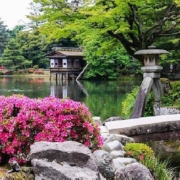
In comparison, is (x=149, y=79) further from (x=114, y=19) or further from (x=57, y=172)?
(x=57, y=172)

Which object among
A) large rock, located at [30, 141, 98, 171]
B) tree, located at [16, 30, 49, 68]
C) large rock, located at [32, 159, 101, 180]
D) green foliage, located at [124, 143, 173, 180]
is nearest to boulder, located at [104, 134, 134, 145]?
green foliage, located at [124, 143, 173, 180]

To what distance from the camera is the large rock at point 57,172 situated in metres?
3.10

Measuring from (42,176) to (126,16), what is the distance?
7340mm

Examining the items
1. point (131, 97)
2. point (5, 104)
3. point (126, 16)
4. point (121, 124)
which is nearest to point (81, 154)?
point (5, 104)

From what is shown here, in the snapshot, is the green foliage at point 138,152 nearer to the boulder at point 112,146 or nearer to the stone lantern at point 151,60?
the boulder at point 112,146

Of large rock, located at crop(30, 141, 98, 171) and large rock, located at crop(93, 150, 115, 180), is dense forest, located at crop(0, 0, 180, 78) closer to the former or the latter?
large rock, located at crop(93, 150, 115, 180)

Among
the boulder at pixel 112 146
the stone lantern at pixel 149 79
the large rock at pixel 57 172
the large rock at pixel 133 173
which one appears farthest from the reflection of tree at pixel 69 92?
the large rock at pixel 57 172

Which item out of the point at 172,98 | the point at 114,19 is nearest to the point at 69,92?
the point at 114,19

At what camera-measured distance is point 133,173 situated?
3900 millimetres

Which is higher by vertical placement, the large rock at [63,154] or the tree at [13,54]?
the tree at [13,54]

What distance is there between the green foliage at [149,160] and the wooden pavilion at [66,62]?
33.2 meters

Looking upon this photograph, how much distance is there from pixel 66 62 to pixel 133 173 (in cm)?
3523

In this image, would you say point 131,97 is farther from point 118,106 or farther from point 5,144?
point 5,144

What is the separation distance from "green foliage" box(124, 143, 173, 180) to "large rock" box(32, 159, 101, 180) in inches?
54.9
